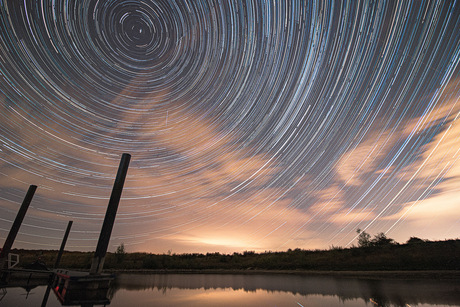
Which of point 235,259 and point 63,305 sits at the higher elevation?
point 235,259

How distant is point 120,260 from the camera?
5125cm

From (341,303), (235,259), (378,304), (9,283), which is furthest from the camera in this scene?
(235,259)

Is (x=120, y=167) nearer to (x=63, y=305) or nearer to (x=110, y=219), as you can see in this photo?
(x=110, y=219)

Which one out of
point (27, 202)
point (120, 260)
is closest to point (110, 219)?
point (27, 202)

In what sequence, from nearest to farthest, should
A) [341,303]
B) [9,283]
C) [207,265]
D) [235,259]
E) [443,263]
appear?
[341,303] → [9,283] → [443,263] → [207,265] → [235,259]

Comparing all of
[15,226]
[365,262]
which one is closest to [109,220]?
[15,226]

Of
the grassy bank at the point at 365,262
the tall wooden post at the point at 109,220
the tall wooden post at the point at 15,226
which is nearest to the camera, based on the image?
the tall wooden post at the point at 109,220

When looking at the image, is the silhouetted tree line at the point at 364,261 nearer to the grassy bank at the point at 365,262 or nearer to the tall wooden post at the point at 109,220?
the grassy bank at the point at 365,262

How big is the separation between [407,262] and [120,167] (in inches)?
1559

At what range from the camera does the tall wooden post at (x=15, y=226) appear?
19500 millimetres

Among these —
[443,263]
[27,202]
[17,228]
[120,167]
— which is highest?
[120,167]

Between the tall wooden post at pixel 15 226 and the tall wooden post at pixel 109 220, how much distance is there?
36.9 ft

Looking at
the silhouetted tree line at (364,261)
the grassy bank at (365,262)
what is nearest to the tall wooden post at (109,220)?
the grassy bank at (365,262)

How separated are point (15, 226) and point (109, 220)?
13621 millimetres
